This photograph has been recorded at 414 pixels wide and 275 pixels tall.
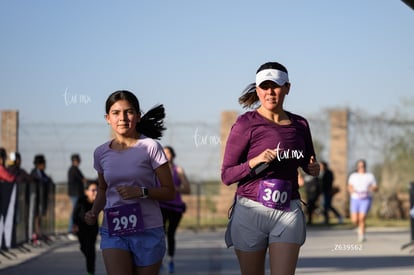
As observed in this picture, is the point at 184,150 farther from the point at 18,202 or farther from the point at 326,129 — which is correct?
the point at 18,202

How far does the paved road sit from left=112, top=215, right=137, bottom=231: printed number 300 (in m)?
7.37

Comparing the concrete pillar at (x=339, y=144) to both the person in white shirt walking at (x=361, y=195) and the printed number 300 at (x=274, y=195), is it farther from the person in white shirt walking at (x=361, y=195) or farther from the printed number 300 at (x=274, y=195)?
the printed number 300 at (x=274, y=195)

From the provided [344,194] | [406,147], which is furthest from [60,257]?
[406,147]

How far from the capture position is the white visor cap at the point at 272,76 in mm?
7609

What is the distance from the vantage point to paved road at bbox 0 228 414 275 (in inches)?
598

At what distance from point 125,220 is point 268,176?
0.98m

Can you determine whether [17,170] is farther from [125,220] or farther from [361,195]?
[125,220]

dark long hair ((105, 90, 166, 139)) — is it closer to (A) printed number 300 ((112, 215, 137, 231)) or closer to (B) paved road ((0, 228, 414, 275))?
(A) printed number 300 ((112, 215, 137, 231))

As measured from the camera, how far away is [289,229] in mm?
7527

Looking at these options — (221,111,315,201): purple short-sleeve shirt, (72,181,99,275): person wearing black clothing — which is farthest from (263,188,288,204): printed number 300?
(72,181,99,275): person wearing black clothing

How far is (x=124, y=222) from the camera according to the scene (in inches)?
Answer: 287

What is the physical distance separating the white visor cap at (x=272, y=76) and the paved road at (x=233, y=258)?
7.16 meters

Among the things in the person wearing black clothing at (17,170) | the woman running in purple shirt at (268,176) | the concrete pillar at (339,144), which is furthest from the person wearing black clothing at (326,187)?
the woman running in purple shirt at (268,176)

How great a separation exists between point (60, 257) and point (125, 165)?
10971mm
